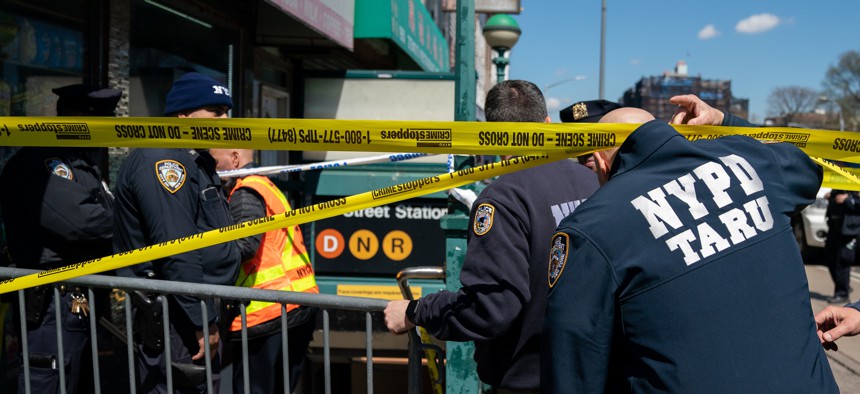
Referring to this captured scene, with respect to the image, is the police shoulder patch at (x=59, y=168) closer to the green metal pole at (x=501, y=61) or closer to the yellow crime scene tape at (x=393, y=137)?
the yellow crime scene tape at (x=393, y=137)

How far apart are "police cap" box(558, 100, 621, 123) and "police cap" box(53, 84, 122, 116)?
2282 millimetres

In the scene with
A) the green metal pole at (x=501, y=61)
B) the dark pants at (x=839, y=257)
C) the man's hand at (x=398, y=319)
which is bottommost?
the dark pants at (x=839, y=257)

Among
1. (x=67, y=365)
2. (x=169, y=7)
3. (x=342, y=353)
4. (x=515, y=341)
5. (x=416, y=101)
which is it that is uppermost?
(x=169, y=7)

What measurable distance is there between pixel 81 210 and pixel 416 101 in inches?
160

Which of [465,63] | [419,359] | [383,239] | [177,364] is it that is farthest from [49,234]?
[383,239]

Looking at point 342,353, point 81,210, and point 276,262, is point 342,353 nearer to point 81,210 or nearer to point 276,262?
point 276,262

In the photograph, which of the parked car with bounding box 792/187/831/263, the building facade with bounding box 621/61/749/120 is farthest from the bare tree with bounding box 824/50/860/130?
the parked car with bounding box 792/187/831/263

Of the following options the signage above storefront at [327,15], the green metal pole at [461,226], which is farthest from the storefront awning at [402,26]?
the green metal pole at [461,226]

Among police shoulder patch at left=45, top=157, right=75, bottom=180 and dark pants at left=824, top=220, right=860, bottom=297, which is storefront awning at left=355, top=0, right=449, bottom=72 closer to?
police shoulder patch at left=45, top=157, right=75, bottom=180

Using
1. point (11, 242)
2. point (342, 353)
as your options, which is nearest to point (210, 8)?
point (342, 353)

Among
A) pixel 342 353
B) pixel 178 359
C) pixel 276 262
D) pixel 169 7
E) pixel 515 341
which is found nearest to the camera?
pixel 515 341

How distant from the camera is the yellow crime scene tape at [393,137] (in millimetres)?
2129

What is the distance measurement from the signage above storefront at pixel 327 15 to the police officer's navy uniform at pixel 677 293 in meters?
4.35

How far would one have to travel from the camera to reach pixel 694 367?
1489 millimetres
